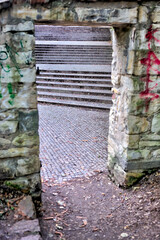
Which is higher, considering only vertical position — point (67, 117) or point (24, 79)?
point (24, 79)

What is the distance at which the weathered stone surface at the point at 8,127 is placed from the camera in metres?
2.58

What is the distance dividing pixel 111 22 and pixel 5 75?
1.24 metres

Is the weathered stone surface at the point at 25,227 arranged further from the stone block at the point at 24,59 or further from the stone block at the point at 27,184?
the stone block at the point at 24,59

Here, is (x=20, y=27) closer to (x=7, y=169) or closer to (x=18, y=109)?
(x=18, y=109)

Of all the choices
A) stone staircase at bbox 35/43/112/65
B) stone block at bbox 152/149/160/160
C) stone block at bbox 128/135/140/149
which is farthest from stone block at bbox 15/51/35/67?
stone staircase at bbox 35/43/112/65

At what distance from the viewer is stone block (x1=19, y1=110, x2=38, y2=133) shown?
2609 millimetres

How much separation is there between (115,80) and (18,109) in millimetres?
1435

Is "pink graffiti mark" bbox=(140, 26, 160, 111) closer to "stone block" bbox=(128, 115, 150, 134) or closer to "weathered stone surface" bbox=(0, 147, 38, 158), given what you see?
"stone block" bbox=(128, 115, 150, 134)

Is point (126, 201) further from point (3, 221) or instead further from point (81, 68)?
point (81, 68)

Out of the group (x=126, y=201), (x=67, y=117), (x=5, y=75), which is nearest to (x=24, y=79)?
(x=5, y=75)

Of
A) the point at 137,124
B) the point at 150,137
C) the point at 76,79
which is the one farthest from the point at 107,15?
the point at 76,79

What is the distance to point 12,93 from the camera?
2.54 m

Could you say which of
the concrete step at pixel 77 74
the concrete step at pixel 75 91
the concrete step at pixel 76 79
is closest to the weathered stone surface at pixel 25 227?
the concrete step at pixel 75 91

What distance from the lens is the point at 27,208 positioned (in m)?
2.57
